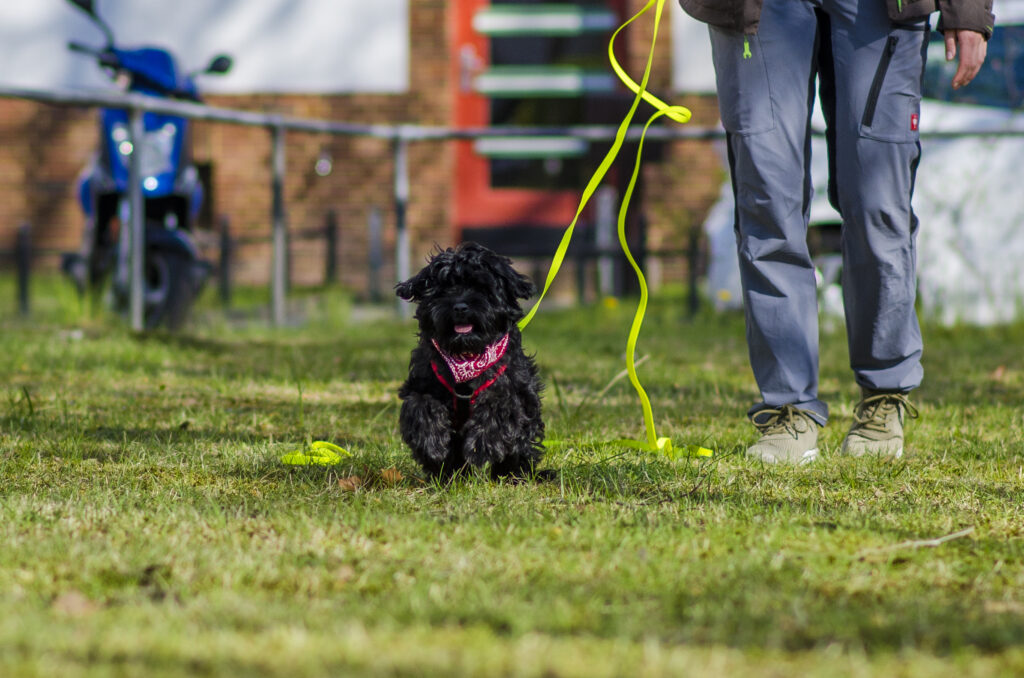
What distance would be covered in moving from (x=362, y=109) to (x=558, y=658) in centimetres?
1048

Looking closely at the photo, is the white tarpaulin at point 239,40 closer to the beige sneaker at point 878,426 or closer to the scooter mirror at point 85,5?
the scooter mirror at point 85,5

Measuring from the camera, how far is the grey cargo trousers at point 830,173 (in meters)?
3.52

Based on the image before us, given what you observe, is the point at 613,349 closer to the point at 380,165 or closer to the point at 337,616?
the point at 337,616

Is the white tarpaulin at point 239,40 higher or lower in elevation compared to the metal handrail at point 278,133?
higher

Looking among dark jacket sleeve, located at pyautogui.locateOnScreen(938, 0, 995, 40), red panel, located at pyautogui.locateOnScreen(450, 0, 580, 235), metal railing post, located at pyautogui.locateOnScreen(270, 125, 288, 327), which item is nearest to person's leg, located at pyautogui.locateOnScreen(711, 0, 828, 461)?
dark jacket sleeve, located at pyautogui.locateOnScreen(938, 0, 995, 40)

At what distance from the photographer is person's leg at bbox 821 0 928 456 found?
3.50 metres

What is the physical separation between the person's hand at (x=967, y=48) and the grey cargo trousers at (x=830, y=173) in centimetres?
8

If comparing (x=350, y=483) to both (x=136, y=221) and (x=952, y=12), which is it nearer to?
(x=952, y=12)

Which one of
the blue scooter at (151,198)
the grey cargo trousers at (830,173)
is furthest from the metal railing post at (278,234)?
the grey cargo trousers at (830,173)

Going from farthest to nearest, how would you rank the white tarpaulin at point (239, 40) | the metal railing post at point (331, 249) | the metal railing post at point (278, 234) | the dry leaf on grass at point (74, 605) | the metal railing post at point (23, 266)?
the white tarpaulin at point (239, 40)
the metal railing post at point (331, 249)
the metal railing post at point (23, 266)
the metal railing post at point (278, 234)
the dry leaf on grass at point (74, 605)

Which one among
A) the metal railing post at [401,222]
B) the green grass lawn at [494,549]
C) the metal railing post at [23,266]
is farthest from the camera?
the metal railing post at [23,266]

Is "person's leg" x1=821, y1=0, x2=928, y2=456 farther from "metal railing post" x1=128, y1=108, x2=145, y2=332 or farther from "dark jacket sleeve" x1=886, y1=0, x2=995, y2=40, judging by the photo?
"metal railing post" x1=128, y1=108, x2=145, y2=332

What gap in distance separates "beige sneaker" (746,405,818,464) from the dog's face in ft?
2.81

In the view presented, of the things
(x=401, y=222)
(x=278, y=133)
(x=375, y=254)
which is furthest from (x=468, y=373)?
(x=375, y=254)
